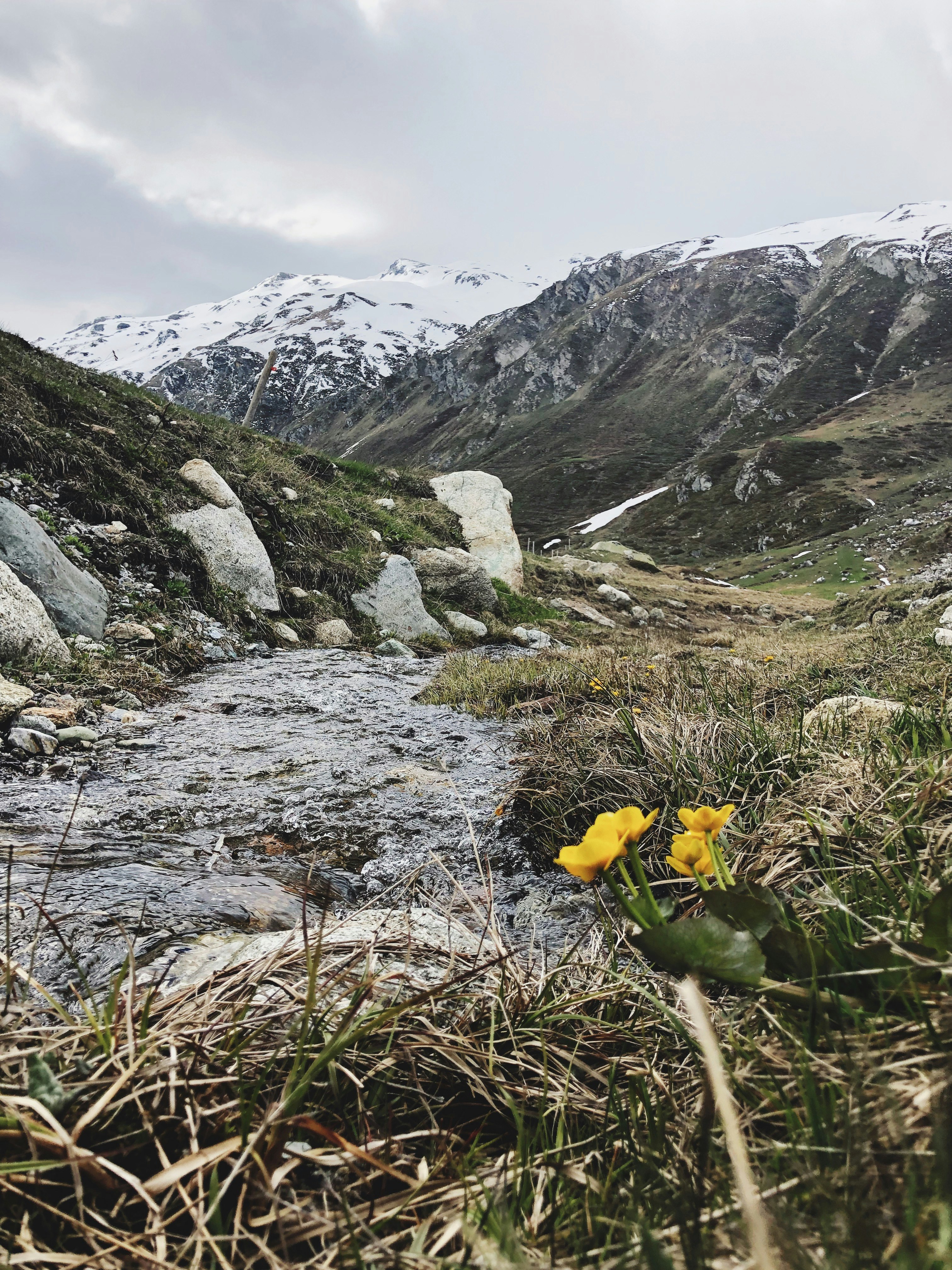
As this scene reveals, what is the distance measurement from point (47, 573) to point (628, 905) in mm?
7085

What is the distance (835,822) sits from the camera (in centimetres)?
188

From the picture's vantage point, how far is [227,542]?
969cm

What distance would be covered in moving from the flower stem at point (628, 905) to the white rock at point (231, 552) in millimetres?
8989

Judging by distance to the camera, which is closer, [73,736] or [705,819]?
[705,819]

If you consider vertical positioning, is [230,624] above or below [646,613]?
above

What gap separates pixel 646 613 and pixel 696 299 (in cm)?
17620

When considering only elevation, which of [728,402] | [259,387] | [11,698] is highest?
[728,402]

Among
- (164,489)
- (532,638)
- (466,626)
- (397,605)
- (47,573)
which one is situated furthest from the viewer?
(466,626)

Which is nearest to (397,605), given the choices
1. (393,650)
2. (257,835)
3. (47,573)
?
(393,650)

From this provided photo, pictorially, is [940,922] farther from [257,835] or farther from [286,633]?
[286,633]

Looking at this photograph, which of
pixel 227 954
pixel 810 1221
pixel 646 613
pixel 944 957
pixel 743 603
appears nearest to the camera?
pixel 810 1221

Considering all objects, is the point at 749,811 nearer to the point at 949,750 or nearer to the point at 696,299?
the point at 949,750

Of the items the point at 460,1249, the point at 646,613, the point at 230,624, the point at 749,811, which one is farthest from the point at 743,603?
the point at 460,1249

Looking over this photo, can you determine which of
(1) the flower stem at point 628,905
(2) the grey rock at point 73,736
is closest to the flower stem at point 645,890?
(1) the flower stem at point 628,905
